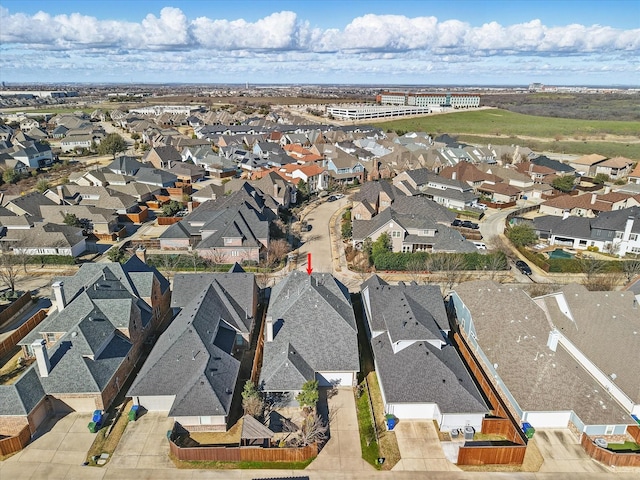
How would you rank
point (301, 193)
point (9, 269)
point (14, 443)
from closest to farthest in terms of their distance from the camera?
point (14, 443) < point (9, 269) < point (301, 193)

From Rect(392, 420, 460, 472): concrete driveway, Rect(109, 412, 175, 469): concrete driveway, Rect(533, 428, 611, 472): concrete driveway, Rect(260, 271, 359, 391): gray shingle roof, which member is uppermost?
Rect(260, 271, 359, 391): gray shingle roof

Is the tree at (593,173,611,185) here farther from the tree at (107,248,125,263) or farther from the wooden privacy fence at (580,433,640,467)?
the tree at (107,248,125,263)

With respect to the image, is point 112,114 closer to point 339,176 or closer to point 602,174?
point 339,176

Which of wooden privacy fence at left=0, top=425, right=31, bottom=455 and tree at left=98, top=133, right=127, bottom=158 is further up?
tree at left=98, top=133, right=127, bottom=158

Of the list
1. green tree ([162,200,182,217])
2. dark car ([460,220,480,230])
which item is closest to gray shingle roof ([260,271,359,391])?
dark car ([460,220,480,230])

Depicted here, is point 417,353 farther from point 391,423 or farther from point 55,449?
point 55,449

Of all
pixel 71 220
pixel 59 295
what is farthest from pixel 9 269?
pixel 59 295

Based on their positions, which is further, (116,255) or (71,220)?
(71,220)

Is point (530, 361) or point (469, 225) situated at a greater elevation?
point (530, 361)

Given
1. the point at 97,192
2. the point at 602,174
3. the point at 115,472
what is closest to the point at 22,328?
the point at 115,472
